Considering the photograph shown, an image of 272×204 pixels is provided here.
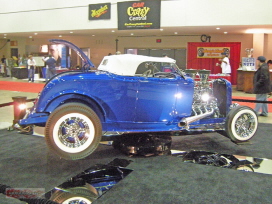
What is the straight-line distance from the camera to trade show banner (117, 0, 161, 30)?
12549 mm

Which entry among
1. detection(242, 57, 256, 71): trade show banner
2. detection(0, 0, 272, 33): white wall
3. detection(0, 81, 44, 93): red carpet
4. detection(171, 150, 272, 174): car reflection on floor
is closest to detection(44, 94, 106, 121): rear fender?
detection(171, 150, 272, 174): car reflection on floor

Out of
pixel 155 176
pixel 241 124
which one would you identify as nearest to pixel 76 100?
pixel 155 176

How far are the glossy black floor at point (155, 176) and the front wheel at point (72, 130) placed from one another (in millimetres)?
210

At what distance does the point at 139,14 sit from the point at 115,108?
968cm

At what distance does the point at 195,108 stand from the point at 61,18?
39.6ft

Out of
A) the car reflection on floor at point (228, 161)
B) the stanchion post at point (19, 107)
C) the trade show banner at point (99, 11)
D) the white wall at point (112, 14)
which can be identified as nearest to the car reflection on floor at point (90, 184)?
the car reflection on floor at point (228, 161)

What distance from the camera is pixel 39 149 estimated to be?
14.3ft

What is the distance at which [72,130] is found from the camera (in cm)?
376

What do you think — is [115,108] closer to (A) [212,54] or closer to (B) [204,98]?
(B) [204,98]

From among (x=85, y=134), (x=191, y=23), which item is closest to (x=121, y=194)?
(x=85, y=134)

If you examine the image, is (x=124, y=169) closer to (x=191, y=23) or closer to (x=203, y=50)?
(x=191, y=23)

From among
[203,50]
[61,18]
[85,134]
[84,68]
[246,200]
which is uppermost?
[61,18]

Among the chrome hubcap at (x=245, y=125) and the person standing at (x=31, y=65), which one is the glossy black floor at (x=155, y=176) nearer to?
the chrome hubcap at (x=245, y=125)

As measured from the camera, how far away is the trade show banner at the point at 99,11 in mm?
13430
